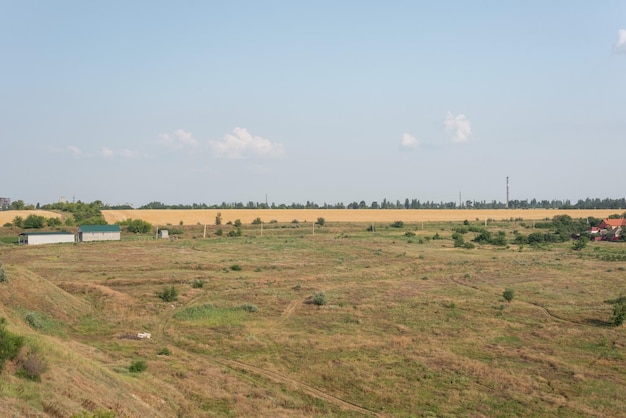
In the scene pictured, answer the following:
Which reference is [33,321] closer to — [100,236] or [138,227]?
[100,236]

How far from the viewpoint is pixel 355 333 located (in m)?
31.7

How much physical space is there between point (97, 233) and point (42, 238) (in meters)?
8.54

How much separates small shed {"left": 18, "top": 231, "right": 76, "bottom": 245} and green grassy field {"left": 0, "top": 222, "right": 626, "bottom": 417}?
2349 cm

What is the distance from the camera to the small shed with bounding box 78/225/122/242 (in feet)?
285

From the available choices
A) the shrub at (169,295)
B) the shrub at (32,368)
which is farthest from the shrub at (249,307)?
the shrub at (32,368)

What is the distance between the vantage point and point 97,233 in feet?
289

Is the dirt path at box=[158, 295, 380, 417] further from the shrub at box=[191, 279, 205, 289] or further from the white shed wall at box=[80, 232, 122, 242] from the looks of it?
the white shed wall at box=[80, 232, 122, 242]

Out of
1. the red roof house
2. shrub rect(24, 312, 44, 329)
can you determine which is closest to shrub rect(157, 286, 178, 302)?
shrub rect(24, 312, 44, 329)

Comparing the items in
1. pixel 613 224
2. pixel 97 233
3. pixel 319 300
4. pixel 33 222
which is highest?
pixel 33 222

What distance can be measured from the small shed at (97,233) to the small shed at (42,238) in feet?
7.12

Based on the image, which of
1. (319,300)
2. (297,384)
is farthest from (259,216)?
(297,384)

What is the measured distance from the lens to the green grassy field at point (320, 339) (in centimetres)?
2078

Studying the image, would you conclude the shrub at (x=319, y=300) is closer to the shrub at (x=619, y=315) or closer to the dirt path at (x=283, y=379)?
the dirt path at (x=283, y=379)

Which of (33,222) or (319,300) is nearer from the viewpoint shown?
(319,300)
